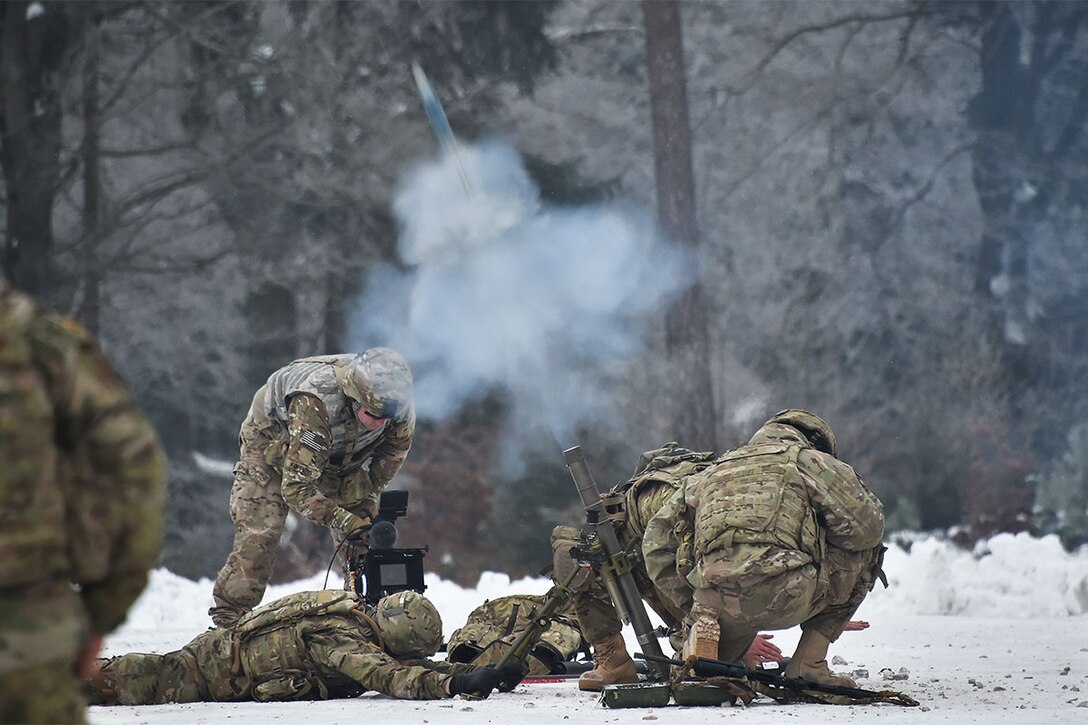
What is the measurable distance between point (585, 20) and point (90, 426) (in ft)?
57.9

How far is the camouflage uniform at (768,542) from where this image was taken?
5828 millimetres

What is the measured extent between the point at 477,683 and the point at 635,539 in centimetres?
96

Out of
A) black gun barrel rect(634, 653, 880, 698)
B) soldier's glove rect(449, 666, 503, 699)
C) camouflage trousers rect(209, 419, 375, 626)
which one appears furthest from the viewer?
camouflage trousers rect(209, 419, 375, 626)

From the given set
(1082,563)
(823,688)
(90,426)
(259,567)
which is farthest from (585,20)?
(90,426)

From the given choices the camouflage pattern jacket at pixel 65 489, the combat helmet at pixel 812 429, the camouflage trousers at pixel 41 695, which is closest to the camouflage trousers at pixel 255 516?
the combat helmet at pixel 812 429

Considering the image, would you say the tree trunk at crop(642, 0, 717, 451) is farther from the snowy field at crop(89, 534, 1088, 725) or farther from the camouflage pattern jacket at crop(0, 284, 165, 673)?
the camouflage pattern jacket at crop(0, 284, 165, 673)

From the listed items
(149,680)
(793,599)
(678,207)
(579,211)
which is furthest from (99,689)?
(678,207)

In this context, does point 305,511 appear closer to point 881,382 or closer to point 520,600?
point 520,600

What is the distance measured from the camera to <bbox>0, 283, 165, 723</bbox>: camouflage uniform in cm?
264

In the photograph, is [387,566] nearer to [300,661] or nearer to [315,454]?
[315,454]

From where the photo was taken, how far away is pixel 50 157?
64.0 ft

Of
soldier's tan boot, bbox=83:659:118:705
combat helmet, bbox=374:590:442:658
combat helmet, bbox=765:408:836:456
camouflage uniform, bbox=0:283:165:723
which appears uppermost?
camouflage uniform, bbox=0:283:165:723

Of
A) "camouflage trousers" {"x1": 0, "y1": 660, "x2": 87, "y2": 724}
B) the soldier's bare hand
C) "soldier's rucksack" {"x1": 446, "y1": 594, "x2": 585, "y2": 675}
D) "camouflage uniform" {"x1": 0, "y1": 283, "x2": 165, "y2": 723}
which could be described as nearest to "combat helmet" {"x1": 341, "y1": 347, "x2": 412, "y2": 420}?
"soldier's rucksack" {"x1": 446, "y1": 594, "x2": 585, "y2": 675}

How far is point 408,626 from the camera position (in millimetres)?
6512
